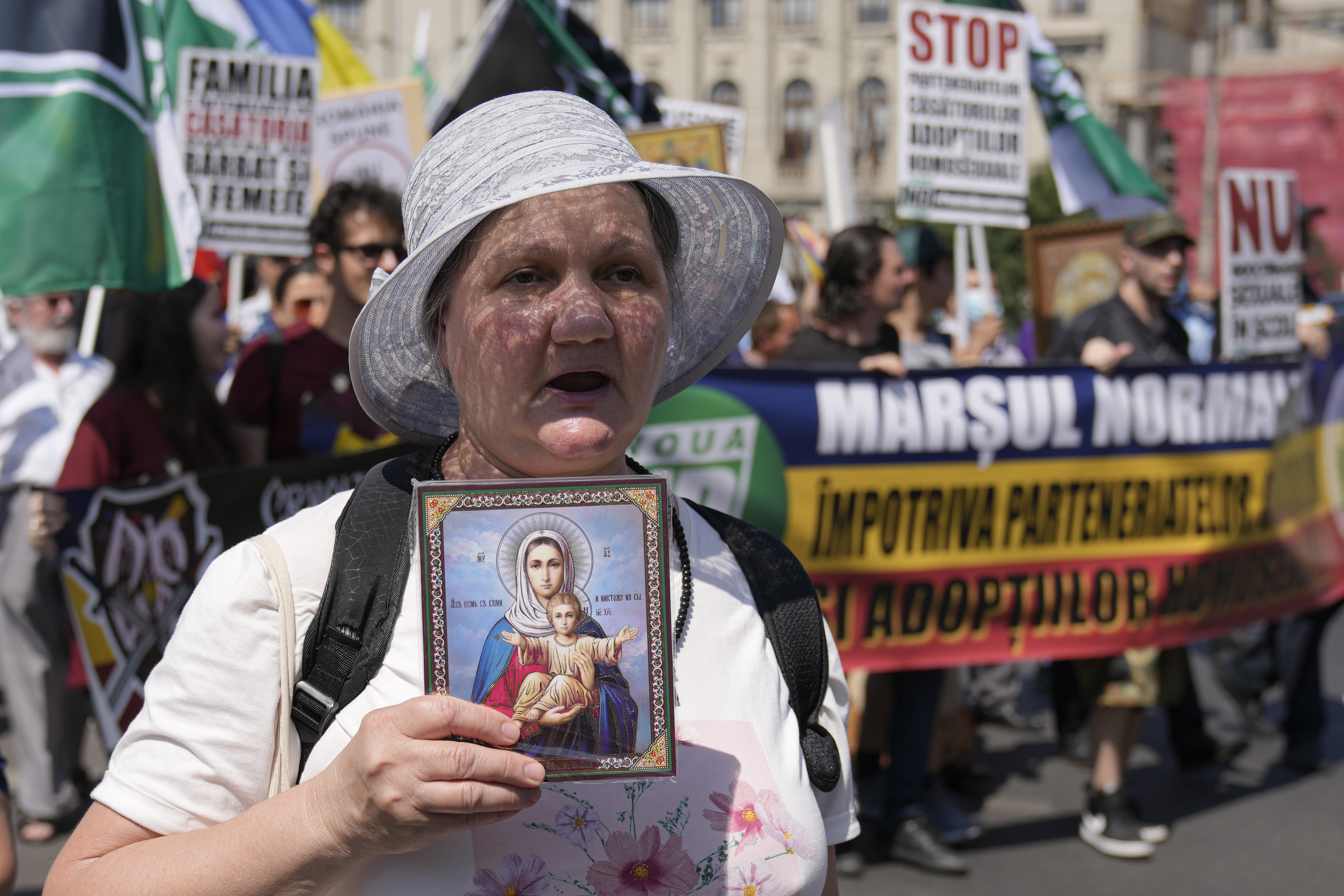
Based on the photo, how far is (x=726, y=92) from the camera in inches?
1746

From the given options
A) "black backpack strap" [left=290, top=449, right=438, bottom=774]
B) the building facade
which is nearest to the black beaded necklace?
"black backpack strap" [left=290, top=449, right=438, bottom=774]

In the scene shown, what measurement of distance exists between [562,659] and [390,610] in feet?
0.71

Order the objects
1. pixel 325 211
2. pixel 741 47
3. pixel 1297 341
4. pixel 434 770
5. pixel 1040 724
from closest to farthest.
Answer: pixel 434 770 → pixel 325 211 → pixel 1297 341 → pixel 1040 724 → pixel 741 47

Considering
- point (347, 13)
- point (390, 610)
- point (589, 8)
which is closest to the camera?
point (390, 610)

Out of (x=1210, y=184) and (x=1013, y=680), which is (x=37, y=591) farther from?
(x=1210, y=184)

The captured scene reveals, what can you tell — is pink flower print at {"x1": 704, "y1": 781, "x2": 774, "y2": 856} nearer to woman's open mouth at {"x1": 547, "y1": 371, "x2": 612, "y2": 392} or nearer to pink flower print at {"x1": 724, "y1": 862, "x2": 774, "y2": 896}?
pink flower print at {"x1": 724, "y1": 862, "x2": 774, "y2": 896}

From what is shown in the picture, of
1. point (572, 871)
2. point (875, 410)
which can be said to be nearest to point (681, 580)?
point (572, 871)

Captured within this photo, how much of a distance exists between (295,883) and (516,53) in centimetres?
519

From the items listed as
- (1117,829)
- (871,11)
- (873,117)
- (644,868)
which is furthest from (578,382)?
(871,11)

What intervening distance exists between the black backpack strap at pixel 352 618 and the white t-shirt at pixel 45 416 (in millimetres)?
3358

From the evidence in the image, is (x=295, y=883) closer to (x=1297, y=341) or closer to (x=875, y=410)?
(x=875, y=410)

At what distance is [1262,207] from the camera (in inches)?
225

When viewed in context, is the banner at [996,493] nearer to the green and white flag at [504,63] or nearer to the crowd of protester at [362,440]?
the crowd of protester at [362,440]

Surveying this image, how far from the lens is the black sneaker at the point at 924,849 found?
14.1 ft
